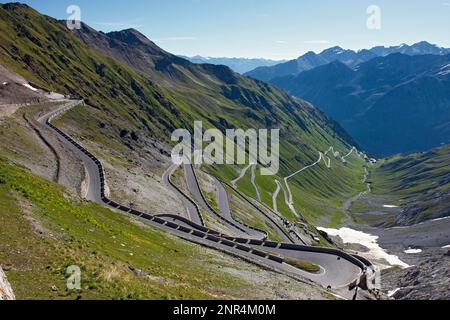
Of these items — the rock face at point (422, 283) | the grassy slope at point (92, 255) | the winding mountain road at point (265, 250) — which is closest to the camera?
the grassy slope at point (92, 255)

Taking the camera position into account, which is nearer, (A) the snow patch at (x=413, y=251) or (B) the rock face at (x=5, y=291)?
(B) the rock face at (x=5, y=291)

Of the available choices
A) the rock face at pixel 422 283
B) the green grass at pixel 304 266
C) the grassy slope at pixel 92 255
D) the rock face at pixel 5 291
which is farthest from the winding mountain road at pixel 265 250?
the rock face at pixel 5 291

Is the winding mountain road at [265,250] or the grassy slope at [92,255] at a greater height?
the grassy slope at [92,255]

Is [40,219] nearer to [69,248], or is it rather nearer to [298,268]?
[69,248]

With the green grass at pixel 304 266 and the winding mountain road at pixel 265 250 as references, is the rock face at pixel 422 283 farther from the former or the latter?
the green grass at pixel 304 266

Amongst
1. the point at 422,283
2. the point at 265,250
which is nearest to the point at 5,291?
the point at 265,250

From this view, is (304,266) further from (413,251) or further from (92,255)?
(413,251)

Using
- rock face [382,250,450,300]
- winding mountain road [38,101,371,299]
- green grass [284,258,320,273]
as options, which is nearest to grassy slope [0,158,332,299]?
winding mountain road [38,101,371,299]
